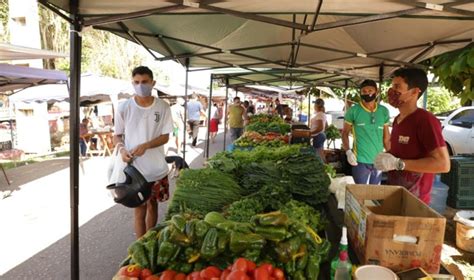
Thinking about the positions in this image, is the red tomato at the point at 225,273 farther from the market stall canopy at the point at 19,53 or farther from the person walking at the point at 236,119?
the person walking at the point at 236,119

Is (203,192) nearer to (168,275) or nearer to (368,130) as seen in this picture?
(168,275)

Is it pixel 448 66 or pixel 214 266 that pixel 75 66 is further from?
pixel 448 66

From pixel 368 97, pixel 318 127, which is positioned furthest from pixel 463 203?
→ pixel 318 127

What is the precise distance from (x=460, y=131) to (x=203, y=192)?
11144 millimetres

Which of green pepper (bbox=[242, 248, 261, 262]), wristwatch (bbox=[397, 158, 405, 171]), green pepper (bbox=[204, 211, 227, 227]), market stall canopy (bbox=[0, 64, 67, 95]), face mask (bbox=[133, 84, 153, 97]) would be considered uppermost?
market stall canopy (bbox=[0, 64, 67, 95])

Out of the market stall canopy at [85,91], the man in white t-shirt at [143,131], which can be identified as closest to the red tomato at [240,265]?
the man in white t-shirt at [143,131]

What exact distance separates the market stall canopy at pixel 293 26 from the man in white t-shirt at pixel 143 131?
698 mm

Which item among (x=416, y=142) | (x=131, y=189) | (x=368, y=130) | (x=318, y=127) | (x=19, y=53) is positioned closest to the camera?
(x=416, y=142)

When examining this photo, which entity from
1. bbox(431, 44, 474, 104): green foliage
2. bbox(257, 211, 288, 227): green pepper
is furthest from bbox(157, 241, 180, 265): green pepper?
bbox(431, 44, 474, 104): green foliage

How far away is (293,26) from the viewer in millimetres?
2770

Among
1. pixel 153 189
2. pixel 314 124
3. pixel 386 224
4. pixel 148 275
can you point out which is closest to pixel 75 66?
pixel 153 189

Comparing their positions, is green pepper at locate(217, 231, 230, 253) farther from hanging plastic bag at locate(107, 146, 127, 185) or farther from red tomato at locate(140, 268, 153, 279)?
hanging plastic bag at locate(107, 146, 127, 185)

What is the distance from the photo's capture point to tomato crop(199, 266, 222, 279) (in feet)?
5.11

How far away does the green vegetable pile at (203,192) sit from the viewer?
8.15ft
